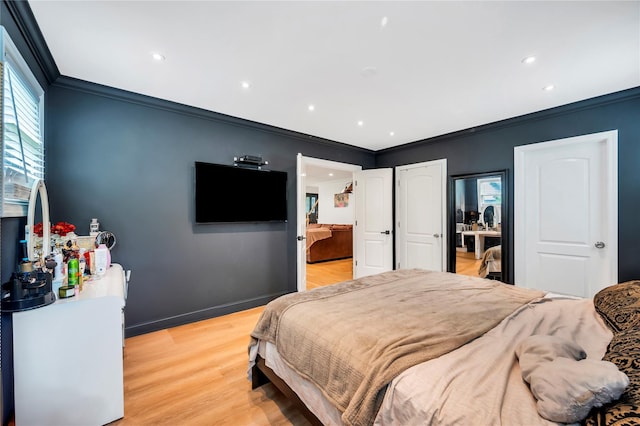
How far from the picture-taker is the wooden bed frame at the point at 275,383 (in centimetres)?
147

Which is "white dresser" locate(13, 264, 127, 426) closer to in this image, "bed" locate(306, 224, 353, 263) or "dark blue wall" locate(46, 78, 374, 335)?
"dark blue wall" locate(46, 78, 374, 335)

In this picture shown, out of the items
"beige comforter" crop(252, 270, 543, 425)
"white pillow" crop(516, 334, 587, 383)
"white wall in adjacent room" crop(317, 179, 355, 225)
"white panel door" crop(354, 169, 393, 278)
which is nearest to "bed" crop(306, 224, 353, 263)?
"white wall in adjacent room" crop(317, 179, 355, 225)

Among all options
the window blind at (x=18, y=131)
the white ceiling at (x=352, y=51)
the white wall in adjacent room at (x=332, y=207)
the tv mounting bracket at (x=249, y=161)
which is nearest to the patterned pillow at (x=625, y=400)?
the white ceiling at (x=352, y=51)

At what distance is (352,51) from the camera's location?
2.04m

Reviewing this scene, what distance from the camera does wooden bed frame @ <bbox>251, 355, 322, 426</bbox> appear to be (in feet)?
4.84

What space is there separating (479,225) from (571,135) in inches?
56.6

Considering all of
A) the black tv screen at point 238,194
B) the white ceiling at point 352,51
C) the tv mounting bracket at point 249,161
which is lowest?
the black tv screen at point 238,194

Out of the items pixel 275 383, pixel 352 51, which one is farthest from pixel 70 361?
pixel 352 51

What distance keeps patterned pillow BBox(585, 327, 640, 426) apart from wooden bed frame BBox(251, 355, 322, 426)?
3.75 feet

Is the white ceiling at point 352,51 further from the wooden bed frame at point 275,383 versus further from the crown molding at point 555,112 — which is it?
the wooden bed frame at point 275,383

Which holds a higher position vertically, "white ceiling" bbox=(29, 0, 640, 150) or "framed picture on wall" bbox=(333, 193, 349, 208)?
"white ceiling" bbox=(29, 0, 640, 150)

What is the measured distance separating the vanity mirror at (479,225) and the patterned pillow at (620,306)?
6.39 feet

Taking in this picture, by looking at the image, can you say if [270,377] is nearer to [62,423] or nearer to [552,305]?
[62,423]

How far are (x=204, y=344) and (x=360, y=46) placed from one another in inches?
118
